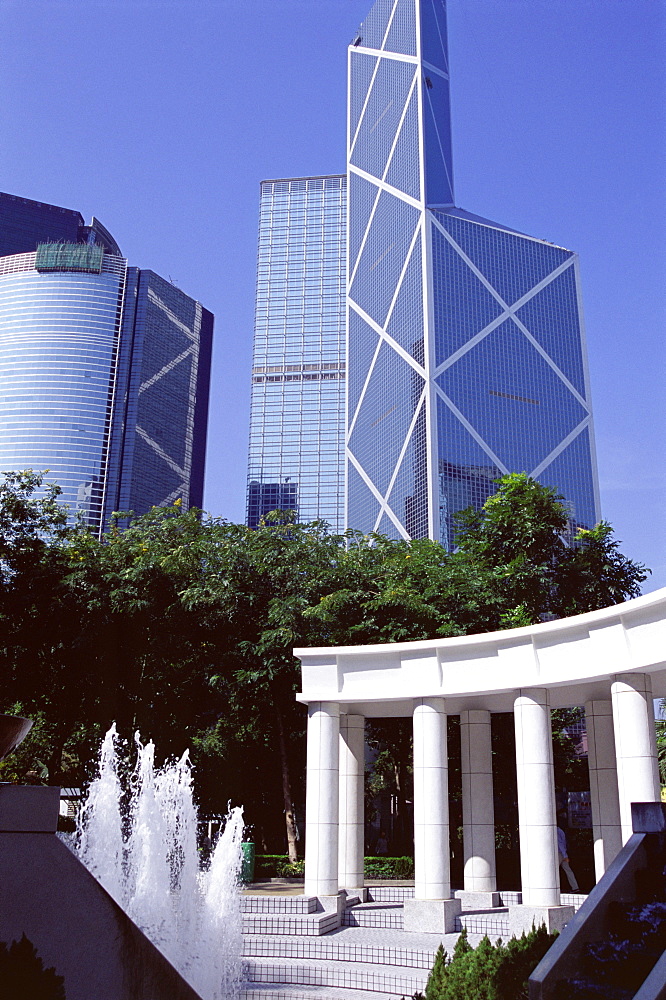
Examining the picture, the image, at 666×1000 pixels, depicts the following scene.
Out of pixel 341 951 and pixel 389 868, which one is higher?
pixel 389 868

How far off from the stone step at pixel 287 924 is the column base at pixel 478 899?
11.1 feet

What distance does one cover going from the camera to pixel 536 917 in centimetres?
1450

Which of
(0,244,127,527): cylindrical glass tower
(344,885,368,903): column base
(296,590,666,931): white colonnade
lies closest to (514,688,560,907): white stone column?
(296,590,666,931): white colonnade

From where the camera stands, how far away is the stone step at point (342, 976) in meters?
12.4

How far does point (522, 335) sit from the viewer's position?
107500mm

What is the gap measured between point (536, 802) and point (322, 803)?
14.2 feet

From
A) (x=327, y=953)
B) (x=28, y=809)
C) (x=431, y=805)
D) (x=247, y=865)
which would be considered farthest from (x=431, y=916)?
(x=28, y=809)

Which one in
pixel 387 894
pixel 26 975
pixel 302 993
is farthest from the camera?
pixel 387 894

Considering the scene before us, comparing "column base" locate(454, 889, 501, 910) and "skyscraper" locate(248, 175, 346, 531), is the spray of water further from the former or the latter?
"skyscraper" locate(248, 175, 346, 531)

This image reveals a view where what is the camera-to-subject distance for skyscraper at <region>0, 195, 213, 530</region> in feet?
399

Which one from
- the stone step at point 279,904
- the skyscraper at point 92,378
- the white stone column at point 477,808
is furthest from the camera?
the skyscraper at point 92,378

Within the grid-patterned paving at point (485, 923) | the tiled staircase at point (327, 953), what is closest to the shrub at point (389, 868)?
the tiled staircase at point (327, 953)

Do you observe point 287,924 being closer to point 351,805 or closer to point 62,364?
point 351,805

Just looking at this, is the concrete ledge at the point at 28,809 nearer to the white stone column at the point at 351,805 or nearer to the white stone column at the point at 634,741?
the white stone column at the point at 634,741
